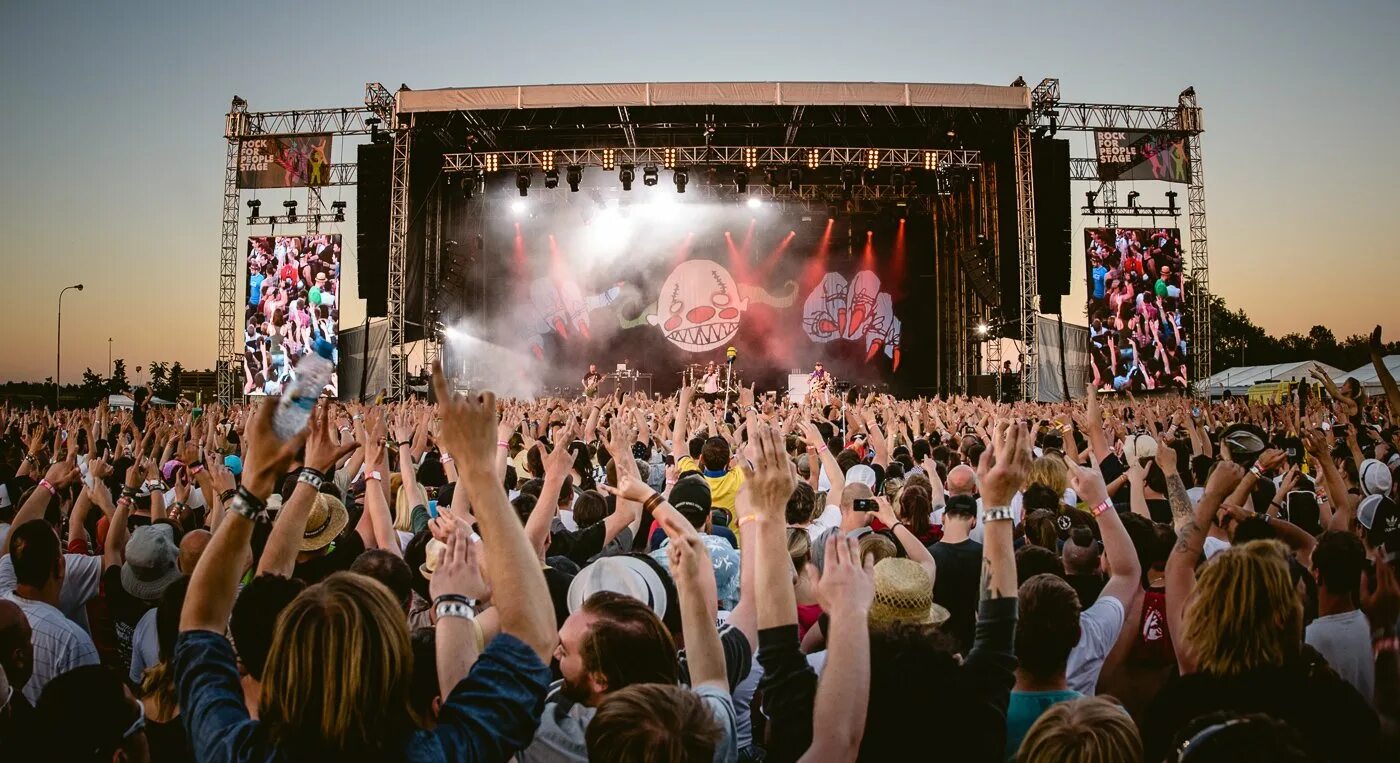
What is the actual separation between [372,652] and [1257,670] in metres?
2.05

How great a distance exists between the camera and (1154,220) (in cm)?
2316

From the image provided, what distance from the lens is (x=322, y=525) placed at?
3.83 meters

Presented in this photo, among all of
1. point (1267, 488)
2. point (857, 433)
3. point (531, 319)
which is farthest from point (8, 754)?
point (531, 319)

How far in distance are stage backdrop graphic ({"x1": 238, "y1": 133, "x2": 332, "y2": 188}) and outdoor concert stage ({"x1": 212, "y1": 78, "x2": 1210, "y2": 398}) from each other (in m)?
0.20

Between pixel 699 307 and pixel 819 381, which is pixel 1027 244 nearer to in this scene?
pixel 819 381

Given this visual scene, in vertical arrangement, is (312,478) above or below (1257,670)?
above

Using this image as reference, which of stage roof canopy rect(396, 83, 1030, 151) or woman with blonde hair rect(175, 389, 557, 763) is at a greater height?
stage roof canopy rect(396, 83, 1030, 151)

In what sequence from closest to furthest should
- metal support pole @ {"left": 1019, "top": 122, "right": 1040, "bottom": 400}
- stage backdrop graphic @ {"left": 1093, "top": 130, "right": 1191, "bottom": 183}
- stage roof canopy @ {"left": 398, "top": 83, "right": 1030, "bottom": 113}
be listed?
stage roof canopy @ {"left": 398, "top": 83, "right": 1030, "bottom": 113} < metal support pole @ {"left": 1019, "top": 122, "right": 1040, "bottom": 400} < stage backdrop graphic @ {"left": 1093, "top": 130, "right": 1191, "bottom": 183}

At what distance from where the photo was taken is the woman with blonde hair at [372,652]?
1561mm

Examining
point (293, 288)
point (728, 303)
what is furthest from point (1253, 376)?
point (293, 288)

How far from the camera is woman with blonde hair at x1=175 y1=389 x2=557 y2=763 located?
1.56m

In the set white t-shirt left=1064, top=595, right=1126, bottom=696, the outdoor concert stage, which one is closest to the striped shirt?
white t-shirt left=1064, top=595, right=1126, bottom=696

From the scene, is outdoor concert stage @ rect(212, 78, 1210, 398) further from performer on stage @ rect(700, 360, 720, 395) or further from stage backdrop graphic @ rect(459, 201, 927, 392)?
performer on stage @ rect(700, 360, 720, 395)

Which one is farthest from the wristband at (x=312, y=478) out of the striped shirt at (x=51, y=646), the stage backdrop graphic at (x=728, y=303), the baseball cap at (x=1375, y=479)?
the stage backdrop graphic at (x=728, y=303)
